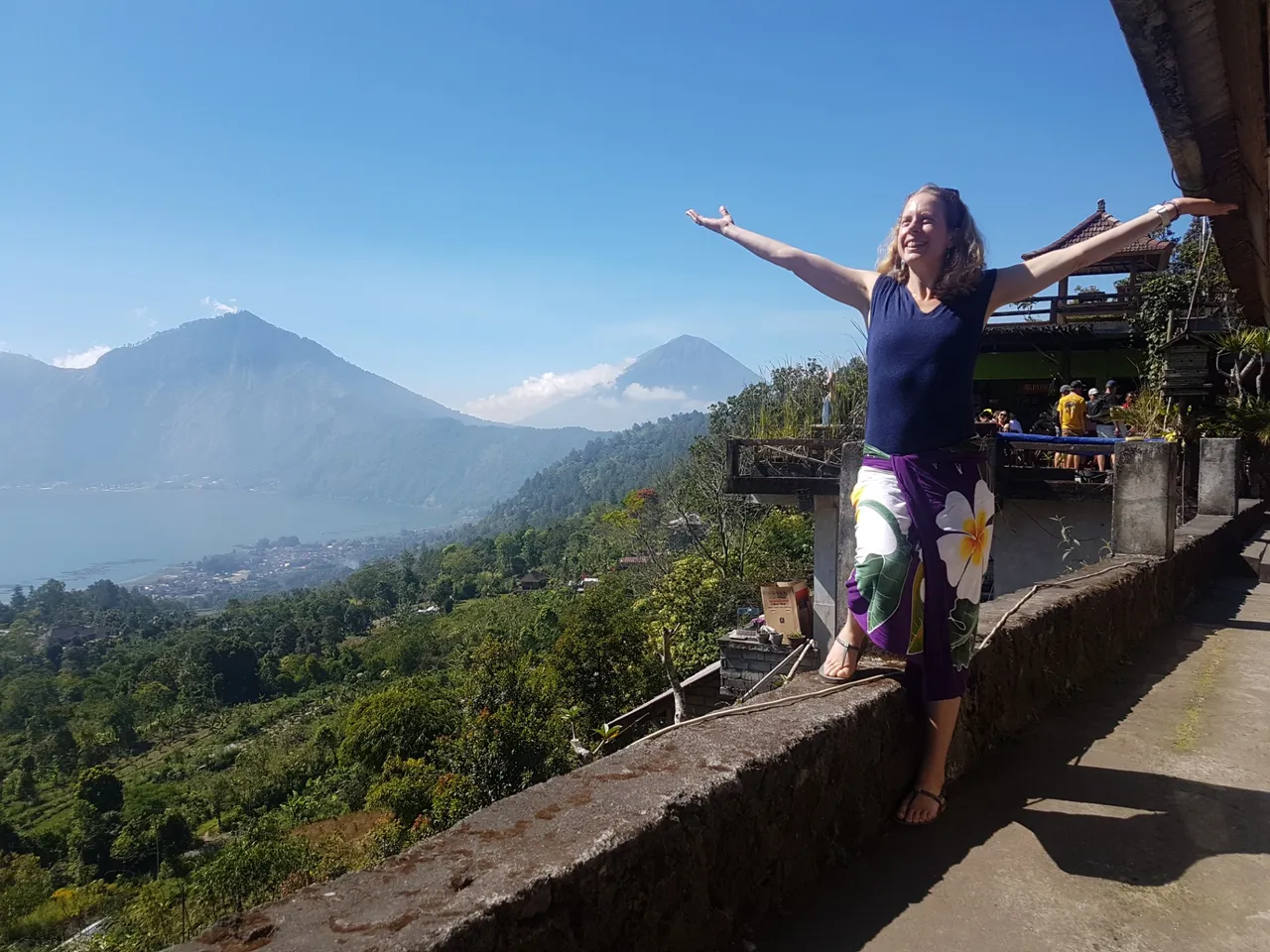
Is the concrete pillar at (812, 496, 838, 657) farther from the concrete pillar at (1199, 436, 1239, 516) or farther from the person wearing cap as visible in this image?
the concrete pillar at (1199, 436, 1239, 516)

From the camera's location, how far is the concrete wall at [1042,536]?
9625 mm

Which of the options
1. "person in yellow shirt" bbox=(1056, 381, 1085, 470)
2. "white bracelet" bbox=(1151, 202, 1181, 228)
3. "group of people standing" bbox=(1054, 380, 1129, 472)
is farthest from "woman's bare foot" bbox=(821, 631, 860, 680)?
"person in yellow shirt" bbox=(1056, 381, 1085, 470)

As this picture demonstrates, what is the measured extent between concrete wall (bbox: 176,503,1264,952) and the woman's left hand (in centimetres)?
150

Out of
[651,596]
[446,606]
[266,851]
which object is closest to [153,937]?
[266,851]

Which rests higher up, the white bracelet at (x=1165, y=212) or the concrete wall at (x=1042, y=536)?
the white bracelet at (x=1165, y=212)

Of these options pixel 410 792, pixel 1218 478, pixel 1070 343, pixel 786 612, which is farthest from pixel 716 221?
pixel 410 792

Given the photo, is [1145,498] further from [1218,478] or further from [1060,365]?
[1060,365]

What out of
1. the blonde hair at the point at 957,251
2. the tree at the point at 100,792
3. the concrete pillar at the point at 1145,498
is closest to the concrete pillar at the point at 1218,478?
the concrete pillar at the point at 1145,498

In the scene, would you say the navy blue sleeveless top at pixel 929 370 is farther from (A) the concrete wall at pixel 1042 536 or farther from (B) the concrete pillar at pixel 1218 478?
(B) the concrete pillar at pixel 1218 478

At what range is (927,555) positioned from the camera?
2219 millimetres

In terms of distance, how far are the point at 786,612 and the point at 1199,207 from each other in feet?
34.8

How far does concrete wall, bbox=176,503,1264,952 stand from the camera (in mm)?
1237

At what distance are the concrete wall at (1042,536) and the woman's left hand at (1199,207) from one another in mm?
7825

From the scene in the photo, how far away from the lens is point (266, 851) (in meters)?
23.1
